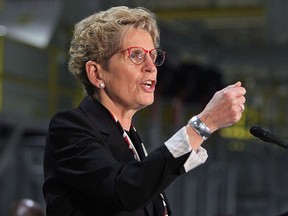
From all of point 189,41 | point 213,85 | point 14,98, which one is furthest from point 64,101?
point 189,41

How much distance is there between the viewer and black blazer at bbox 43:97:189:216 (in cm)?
177

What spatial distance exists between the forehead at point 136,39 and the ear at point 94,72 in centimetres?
9

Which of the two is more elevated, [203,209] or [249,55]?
[249,55]

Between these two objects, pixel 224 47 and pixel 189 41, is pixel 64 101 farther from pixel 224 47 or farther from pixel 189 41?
pixel 224 47

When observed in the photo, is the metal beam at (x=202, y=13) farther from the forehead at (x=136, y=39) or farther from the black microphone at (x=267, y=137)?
the black microphone at (x=267, y=137)

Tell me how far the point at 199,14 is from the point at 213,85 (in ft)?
7.33

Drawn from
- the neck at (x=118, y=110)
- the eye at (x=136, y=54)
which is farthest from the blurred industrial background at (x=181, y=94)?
the eye at (x=136, y=54)

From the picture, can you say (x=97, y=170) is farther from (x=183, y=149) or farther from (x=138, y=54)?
(x=138, y=54)

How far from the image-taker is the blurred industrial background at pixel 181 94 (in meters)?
8.48

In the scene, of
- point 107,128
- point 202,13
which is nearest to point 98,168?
point 107,128

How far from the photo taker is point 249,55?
11.8 meters

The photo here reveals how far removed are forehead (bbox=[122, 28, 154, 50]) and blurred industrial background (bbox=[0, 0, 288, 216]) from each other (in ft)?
14.6

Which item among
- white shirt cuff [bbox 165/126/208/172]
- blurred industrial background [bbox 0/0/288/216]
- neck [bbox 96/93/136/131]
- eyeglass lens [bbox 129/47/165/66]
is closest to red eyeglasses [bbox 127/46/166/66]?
eyeglass lens [bbox 129/47/165/66]

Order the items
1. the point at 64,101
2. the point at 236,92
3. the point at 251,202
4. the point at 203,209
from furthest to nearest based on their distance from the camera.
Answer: the point at 251,202
the point at 203,209
the point at 64,101
the point at 236,92
